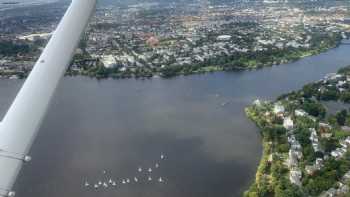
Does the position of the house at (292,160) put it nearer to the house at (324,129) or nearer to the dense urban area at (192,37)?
the house at (324,129)

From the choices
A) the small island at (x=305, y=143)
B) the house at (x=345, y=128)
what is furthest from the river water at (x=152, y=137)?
the house at (x=345, y=128)

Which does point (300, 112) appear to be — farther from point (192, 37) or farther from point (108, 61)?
point (192, 37)

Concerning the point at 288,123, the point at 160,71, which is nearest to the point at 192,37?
the point at 160,71

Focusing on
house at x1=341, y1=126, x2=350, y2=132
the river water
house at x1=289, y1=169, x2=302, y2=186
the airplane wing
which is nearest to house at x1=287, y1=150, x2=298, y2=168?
Answer: house at x1=289, y1=169, x2=302, y2=186

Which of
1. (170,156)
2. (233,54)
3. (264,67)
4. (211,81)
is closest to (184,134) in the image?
(170,156)

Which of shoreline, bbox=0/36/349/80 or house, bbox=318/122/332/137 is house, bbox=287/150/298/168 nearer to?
house, bbox=318/122/332/137

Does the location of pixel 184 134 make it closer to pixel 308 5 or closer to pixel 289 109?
pixel 289 109
